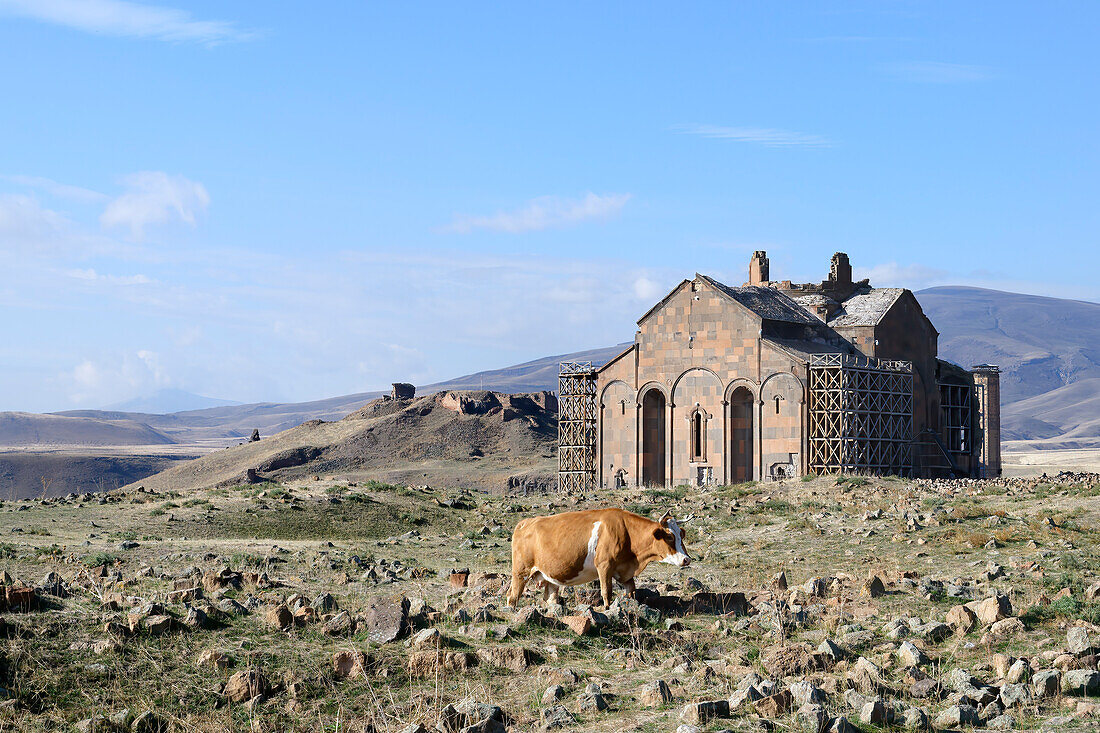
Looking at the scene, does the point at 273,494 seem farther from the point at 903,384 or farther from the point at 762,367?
the point at 903,384

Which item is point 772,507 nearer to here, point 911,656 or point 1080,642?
point 1080,642

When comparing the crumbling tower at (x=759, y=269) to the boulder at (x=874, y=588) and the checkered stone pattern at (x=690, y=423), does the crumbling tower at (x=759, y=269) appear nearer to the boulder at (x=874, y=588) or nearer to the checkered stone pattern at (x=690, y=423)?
the checkered stone pattern at (x=690, y=423)

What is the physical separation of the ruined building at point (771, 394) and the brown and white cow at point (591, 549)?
32499 millimetres

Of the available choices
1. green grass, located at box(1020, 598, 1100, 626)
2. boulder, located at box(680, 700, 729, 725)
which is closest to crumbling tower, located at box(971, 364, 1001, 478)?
green grass, located at box(1020, 598, 1100, 626)

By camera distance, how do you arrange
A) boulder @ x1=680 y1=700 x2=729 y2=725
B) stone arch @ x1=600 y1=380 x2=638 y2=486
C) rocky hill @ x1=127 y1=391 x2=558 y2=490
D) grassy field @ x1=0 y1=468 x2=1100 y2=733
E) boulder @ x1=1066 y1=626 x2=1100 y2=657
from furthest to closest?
rocky hill @ x1=127 y1=391 x2=558 y2=490
stone arch @ x1=600 y1=380 x2=638 y2=486
boulder @ x1=1066 y1=626 x2=1100 y2=657
grassy field @ x1=0 y1=468 x2=1100 y2=733
boulder @ x1=680 y1=700 x2=729 y2=725

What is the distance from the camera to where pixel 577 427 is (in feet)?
180

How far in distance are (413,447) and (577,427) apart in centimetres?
3527

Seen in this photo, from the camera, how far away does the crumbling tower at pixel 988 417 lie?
189 ft

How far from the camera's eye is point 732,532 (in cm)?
2770

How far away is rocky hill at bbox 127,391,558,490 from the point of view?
78438 mm

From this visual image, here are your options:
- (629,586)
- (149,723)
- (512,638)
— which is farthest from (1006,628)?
(149,723)

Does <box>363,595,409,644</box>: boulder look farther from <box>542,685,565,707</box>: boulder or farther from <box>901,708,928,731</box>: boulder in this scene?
<box>901,708,928,731</box>: boulder

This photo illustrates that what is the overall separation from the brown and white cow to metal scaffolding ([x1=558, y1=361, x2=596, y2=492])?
3881 cm

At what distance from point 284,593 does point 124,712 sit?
5.71 m
